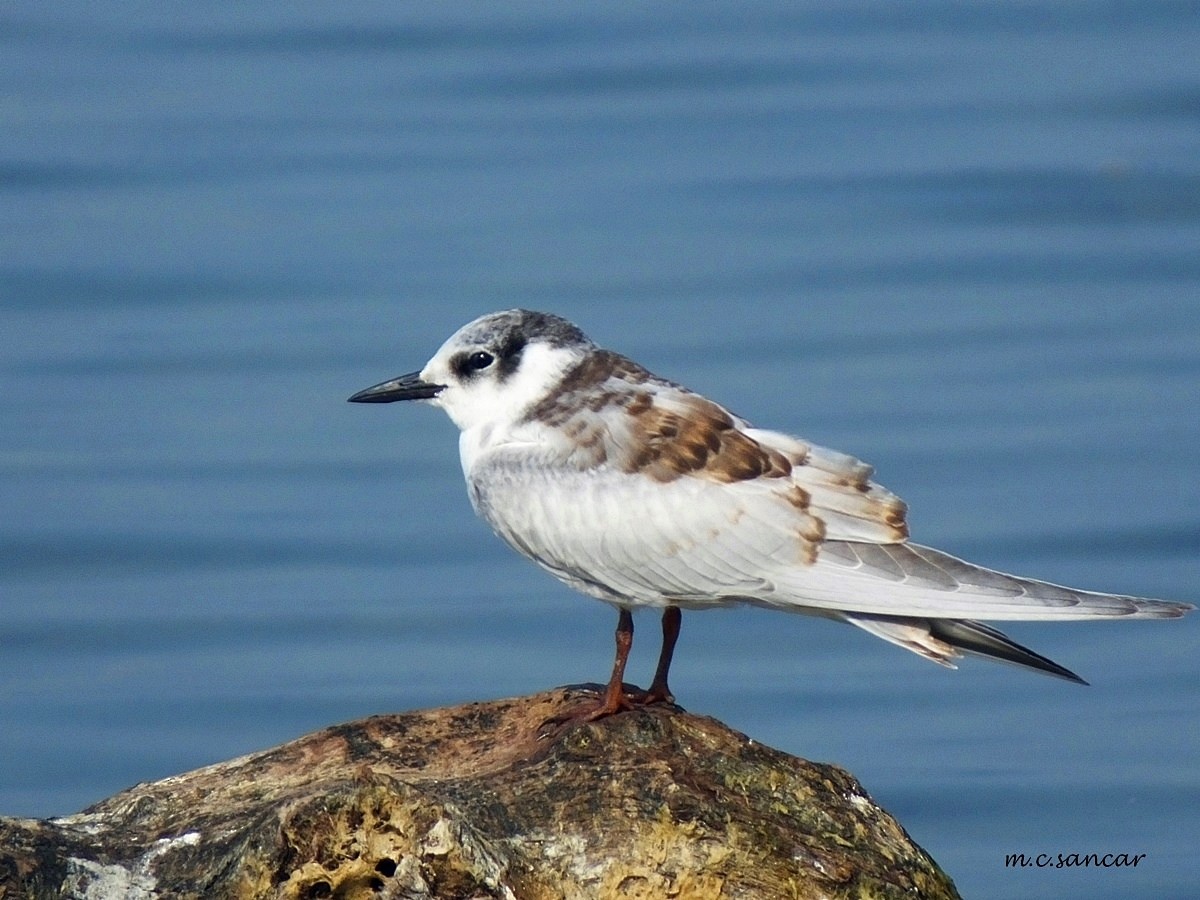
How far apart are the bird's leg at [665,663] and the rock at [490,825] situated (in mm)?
372

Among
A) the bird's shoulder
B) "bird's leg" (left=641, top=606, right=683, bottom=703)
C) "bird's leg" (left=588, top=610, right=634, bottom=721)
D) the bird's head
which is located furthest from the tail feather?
the bird's head

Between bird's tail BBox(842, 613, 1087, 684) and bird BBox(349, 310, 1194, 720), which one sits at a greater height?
bird BBox(349, 310, 1194, 720)

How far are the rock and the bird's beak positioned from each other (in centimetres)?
141

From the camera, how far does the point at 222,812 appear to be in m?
5.27

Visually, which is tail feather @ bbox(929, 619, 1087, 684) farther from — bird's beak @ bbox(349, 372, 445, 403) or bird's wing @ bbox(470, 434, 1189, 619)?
bird's beak @ bbox(349, 372, 445, 403)

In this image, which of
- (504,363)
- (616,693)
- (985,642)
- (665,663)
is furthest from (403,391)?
(985,642)

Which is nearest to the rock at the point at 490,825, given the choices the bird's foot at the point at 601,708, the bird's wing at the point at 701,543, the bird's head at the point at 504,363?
the bird's foot at the point at 601,708

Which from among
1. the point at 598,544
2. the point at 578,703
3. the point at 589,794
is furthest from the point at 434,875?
the point at 598,544

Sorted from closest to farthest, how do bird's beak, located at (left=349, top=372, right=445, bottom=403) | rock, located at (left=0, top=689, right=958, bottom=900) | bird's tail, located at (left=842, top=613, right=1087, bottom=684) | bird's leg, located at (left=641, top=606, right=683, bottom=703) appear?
rock, located at (left=0, top=689, right=958, bottom=900) → bird's tail, located at (left=842, top=613, right=1087, bottom=684) → bird's leg, located at (left=641, top=606, right=683, bottom=703) → bird's beak, located at (left=349, top=372, right=445, bottom=403)

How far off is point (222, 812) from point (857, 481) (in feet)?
7.85

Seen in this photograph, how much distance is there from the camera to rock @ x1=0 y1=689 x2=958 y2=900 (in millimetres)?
4625

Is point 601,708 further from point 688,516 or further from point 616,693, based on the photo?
point 688,516

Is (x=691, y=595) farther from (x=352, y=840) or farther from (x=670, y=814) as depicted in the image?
(x=352, y=840)

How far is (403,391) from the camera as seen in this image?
712cm
